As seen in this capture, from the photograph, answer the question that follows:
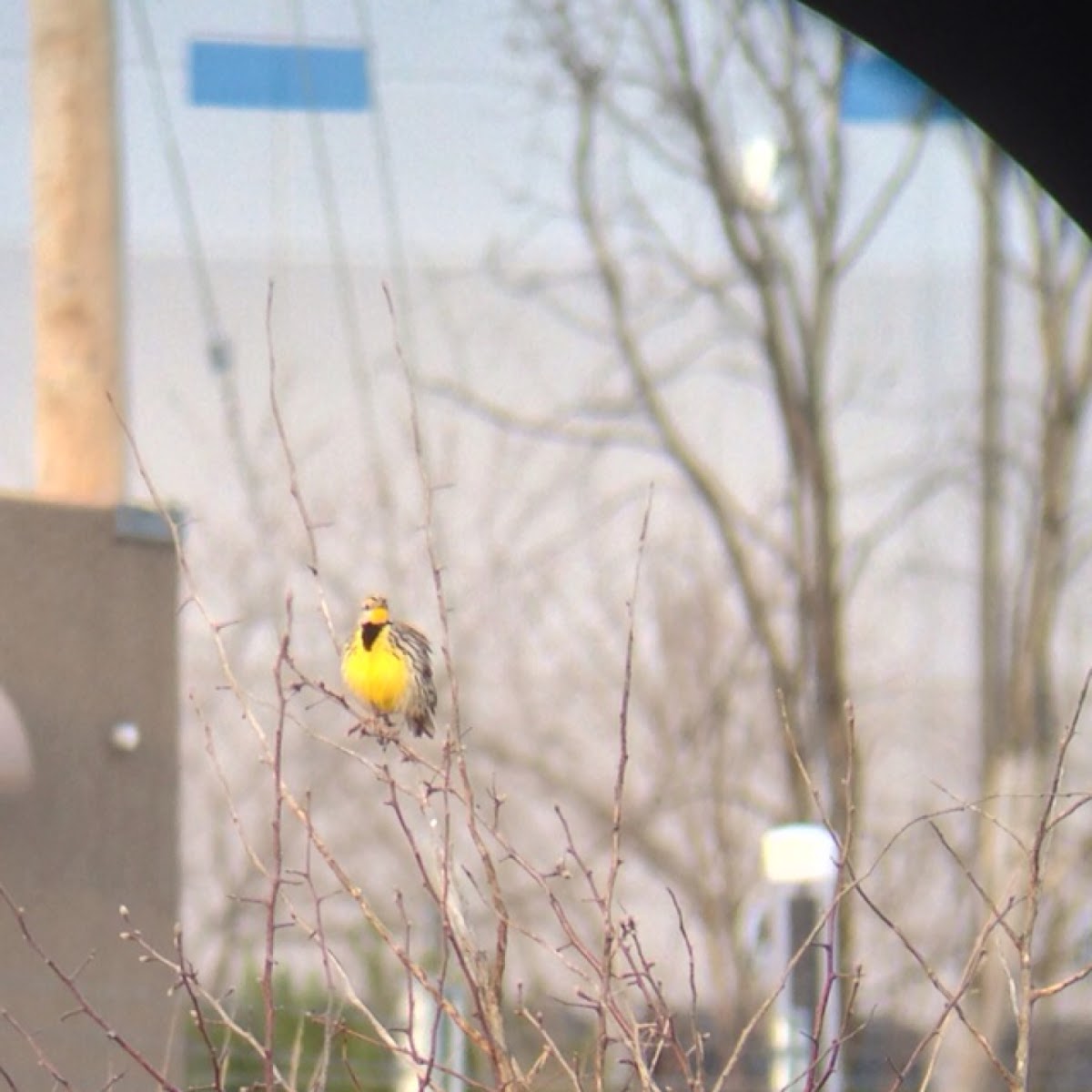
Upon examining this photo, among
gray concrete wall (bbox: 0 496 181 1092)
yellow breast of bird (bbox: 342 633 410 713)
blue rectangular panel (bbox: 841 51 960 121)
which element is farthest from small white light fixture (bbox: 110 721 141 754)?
blue rectangular panel (bbox: 841 51 960 121)

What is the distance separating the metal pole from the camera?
5.41 metres

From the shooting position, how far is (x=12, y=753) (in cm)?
473

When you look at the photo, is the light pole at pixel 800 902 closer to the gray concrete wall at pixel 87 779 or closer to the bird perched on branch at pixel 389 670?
the gray concrete wall at pixel 87 779

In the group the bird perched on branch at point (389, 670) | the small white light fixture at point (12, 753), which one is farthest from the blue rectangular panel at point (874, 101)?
the bird perched on branch at point (389, 670)

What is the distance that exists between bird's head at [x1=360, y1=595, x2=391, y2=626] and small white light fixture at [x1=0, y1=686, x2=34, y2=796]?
64.4 inches

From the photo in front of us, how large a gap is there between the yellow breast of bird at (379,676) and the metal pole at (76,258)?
7.29 ft

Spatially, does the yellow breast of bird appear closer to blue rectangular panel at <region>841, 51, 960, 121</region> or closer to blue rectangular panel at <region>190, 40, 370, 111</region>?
blue rectangular panel at <region>190, 40, 370, 111</region>

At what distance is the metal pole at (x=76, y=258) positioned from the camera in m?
5.41

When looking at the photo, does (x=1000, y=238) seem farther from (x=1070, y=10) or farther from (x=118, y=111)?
(x=1070, y=10)

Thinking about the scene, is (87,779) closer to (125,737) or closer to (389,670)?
(125,737)

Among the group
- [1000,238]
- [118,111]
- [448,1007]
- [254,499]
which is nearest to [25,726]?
→ [118,111]

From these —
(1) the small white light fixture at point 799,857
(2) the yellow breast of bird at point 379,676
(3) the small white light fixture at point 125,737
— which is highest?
(3) the small white light fixture at point 125,737

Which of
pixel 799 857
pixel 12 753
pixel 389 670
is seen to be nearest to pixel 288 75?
pixel 799 857

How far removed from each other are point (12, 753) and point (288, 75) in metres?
4.45
